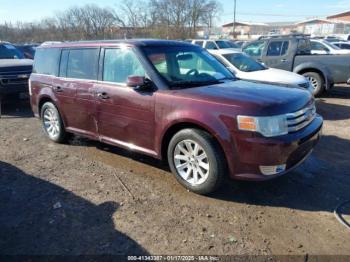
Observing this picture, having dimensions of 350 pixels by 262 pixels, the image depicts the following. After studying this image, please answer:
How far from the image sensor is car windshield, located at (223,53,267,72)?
905 centimetres

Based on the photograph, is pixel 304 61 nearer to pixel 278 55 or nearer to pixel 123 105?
pixel 278 55

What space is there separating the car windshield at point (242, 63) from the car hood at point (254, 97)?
4463 mm

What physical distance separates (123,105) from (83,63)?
1.26 metres

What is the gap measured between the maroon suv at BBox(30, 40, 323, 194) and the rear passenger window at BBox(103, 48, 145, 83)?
14mm

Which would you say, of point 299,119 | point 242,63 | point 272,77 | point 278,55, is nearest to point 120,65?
point 299,119

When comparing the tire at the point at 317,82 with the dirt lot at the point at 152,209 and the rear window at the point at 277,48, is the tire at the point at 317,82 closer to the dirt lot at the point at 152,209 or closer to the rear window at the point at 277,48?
the rear window at the point at 277,48

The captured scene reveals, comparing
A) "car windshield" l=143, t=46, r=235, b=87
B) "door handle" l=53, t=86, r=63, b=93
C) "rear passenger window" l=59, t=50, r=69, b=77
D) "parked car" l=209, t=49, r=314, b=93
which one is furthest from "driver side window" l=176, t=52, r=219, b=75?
"parked car" l=209, t=49, r=314, b=93

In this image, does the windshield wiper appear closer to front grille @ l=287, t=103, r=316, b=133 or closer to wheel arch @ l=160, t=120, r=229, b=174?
wheel arch @ l=160, t=120, r=229, b=174

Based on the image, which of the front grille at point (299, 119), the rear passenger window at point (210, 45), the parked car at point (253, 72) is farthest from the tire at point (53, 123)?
the rear passenger window at point (210, 45)

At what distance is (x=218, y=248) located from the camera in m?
3.28

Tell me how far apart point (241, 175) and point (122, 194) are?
151 cm

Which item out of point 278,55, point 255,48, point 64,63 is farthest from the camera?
point 255,48

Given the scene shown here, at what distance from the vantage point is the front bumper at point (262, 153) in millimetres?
3729

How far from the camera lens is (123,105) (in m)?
4.81
